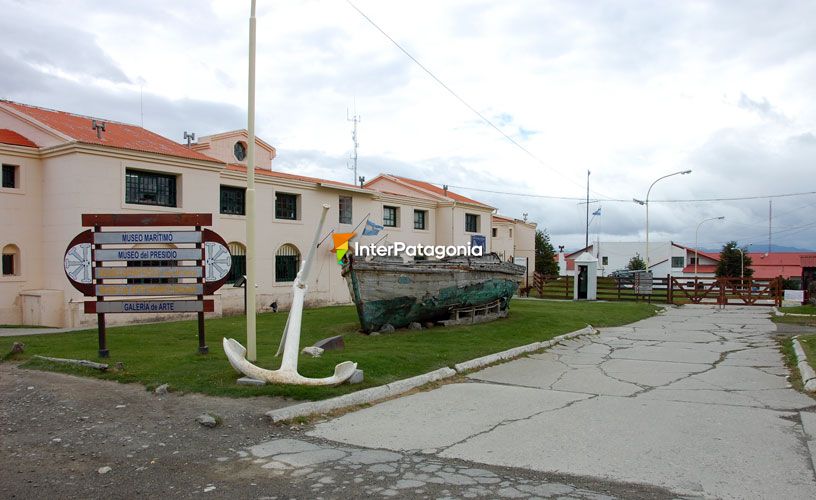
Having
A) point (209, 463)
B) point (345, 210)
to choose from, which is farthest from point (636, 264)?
point (209, 463)

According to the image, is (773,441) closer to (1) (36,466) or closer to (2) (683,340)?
(1) (36,466)

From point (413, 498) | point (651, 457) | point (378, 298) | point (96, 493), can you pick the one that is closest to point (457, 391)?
point (651, 457)

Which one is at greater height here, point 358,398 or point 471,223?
point 471,223

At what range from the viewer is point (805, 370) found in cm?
985

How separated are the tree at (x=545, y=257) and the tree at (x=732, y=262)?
1542cm

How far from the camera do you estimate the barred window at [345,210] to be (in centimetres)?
2941

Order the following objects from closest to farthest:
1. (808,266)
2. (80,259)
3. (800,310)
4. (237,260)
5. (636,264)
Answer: (80,259)
(237,260)
(800,310)
(808,266)
(636,264)

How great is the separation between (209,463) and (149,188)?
57.0 feet

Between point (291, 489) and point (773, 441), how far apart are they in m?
4.79

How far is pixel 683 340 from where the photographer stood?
15.9 meters

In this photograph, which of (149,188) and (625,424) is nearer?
(625,424)

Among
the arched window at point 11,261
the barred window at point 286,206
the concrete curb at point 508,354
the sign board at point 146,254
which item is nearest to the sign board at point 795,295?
the concrete curb at point 508,354

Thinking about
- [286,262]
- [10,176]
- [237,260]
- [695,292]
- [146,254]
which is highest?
[10,176]

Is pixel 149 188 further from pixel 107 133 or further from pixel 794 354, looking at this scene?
pixel 794 354
